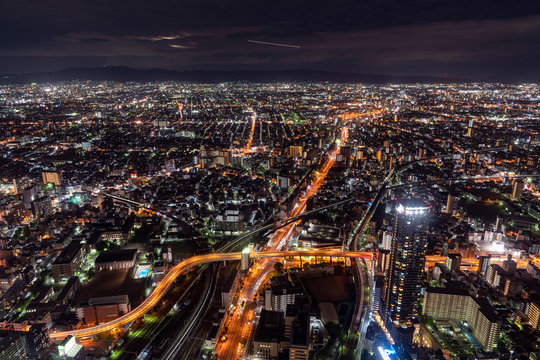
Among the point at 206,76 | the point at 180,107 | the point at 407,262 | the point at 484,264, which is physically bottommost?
the point at 484,264

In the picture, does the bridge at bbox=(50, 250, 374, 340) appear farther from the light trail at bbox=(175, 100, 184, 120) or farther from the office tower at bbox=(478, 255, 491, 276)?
the light trail at bbox=(175, 100, 184, 120)

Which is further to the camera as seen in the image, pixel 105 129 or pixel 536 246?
pixel 105 129

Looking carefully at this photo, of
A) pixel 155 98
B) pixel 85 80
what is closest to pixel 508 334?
pixel 155 98

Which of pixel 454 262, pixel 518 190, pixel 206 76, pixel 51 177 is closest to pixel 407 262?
pixel 454 262

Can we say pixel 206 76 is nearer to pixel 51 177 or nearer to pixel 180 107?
pixel 180 107

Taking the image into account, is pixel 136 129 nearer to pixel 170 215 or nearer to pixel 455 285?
pixel 170 215

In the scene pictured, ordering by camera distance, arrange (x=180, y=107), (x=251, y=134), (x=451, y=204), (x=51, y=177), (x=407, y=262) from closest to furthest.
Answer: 1. (x=407, y=262)
2. (x=451, y=204)
3. (x=51, y=177)
4. (x=251, y=134)
5. (x=180, y=107)
